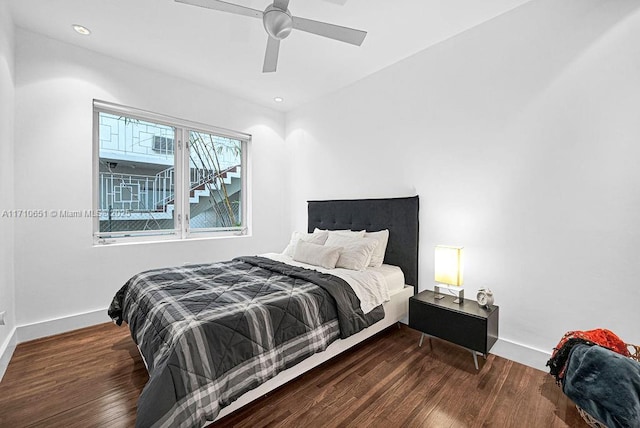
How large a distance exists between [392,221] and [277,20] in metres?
2.17

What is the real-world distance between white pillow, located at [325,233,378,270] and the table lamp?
651 millimetres

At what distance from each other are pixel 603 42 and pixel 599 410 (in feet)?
7.65

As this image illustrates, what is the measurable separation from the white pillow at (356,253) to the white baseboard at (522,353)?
52.0 inches

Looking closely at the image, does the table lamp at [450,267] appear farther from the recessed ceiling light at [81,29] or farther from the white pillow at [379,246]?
the recessed ceiling light at [81,29]

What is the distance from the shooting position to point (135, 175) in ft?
11.2

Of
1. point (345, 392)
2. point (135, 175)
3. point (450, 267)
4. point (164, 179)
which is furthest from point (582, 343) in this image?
point (135, 175)

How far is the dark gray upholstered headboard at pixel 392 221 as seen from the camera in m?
2.94

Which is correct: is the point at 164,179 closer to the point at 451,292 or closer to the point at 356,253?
the point at 356,253

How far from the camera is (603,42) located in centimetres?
194

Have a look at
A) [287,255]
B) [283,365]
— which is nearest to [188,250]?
[287,255]

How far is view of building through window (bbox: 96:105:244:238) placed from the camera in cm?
323

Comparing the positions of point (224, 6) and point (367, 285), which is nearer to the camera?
point (224, 6)

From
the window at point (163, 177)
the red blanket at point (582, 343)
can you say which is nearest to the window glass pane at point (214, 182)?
the window at point (163, 177)

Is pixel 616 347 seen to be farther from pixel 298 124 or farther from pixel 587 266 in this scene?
pixel 298 124
